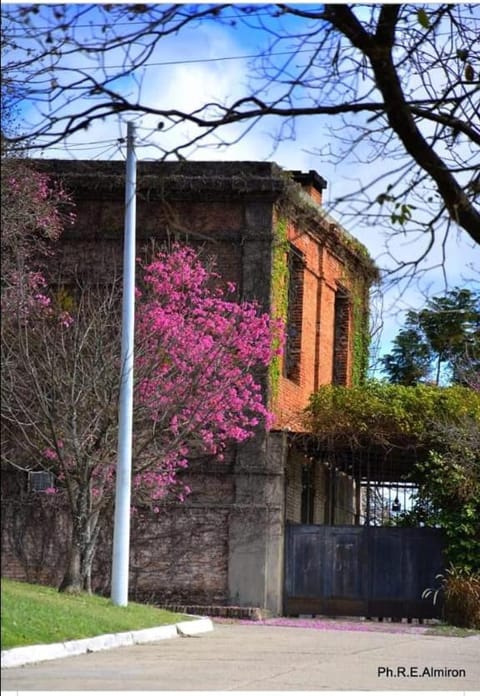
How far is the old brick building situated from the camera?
25000 mm

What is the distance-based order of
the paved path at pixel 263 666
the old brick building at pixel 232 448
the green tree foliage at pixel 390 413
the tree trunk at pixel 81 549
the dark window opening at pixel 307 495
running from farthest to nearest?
the dark window opening at pixel 307 495, the green tree foliage at pixel 390 413, the old brick building at pixel 232 448, the tree trunk at pixel 81 549, the paved path at pixel 263 666

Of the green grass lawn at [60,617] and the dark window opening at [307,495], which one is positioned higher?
the dark window opening at [307,495]

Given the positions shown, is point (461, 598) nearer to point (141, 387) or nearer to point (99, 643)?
point (141, 387)

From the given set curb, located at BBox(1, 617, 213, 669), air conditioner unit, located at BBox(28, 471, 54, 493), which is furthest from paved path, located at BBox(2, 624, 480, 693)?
air conditioner unit, located at BBox(28, 471, 54, 493)

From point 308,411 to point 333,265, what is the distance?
4538 mm

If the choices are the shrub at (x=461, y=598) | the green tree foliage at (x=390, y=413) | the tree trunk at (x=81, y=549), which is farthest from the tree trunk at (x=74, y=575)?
the shrub at (x=461, y=598)

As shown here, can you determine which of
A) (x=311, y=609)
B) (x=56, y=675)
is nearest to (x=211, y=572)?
(x=311, y=609)

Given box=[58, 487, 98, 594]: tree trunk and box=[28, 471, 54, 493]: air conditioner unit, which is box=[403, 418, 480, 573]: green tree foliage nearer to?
box=[28, 471, 54, 493]: air conditioner unit

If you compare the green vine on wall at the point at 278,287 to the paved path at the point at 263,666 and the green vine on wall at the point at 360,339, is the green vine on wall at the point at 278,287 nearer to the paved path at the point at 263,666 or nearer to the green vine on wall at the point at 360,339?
the green vine on wall at the point at 360,339

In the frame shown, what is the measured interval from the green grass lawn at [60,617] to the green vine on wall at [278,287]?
22.5 ft

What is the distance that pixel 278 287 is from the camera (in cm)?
2602

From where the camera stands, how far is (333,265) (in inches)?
1155

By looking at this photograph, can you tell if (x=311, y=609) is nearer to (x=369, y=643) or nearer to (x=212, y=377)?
(x=212, y=377)

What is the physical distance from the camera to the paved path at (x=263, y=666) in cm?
1202
